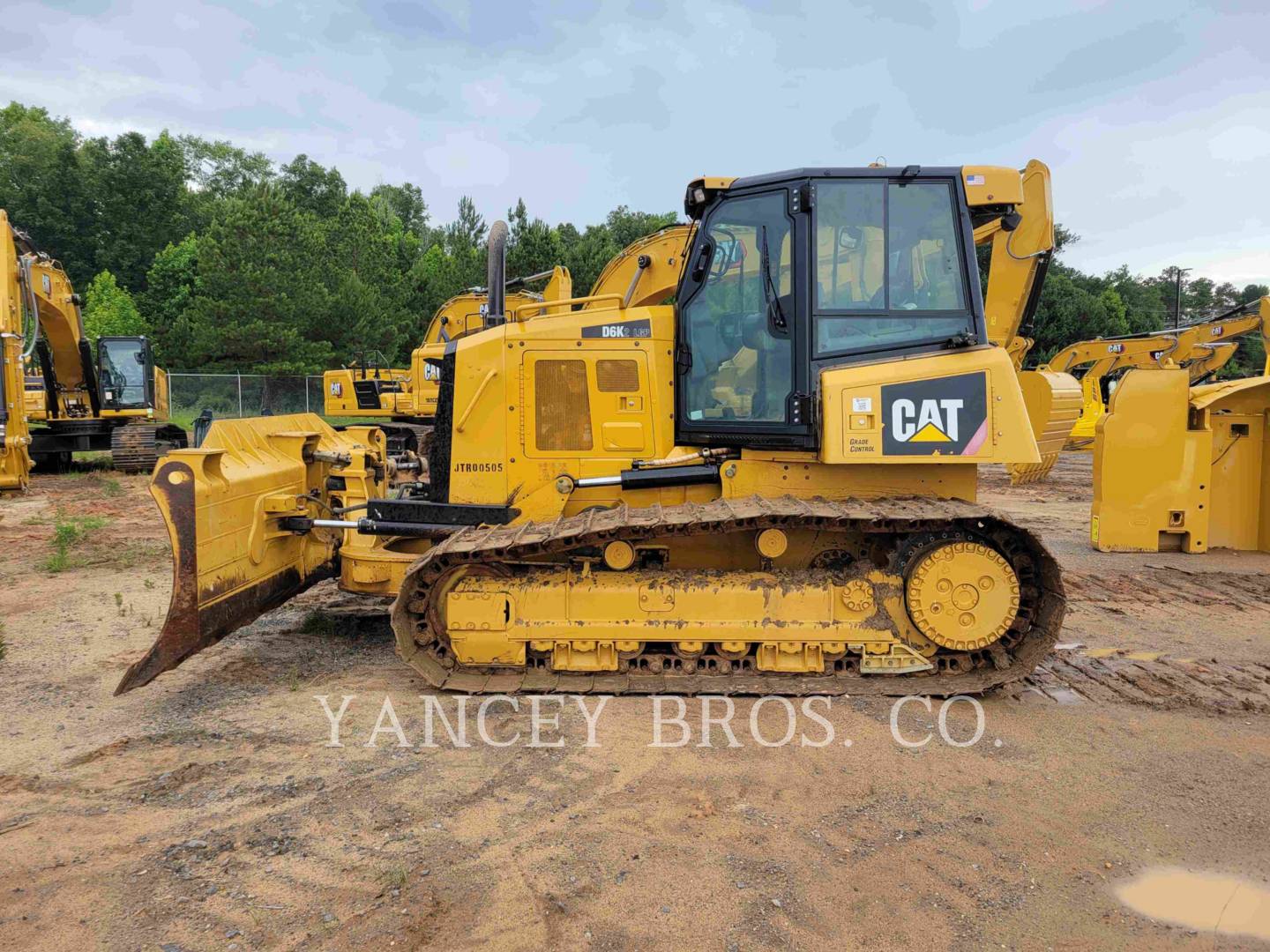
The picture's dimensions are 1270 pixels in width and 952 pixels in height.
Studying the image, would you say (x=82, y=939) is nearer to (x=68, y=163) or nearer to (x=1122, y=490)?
(x=1122, y=490)

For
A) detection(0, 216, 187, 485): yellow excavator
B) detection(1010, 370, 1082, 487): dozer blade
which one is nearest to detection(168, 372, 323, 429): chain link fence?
detection(0, 216, 187, 485): yellow excavator

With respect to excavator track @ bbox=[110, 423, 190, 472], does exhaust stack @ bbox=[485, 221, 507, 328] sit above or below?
above

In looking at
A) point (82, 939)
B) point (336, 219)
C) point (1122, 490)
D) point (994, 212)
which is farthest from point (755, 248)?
point (336, 219)

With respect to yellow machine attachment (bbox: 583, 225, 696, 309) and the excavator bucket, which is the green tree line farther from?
yellow machine attachment (bbox: 583, 225, 696, 309)

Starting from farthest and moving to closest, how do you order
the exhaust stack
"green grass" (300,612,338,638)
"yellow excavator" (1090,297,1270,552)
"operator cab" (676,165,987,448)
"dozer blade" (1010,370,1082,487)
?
"dozer blade" (1010,370,1082,487), "yellow excavator" (1090,297,1270,552), "green grass" (300,612,338,638), the exhaust stack, "operator cab" (676,165,987,448)

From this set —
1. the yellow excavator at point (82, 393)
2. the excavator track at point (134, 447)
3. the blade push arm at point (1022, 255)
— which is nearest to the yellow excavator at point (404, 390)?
the yellow excavator at point (82, 393)

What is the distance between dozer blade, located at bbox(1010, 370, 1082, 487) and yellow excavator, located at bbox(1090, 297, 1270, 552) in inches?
63.3

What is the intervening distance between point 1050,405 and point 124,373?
1755 cm

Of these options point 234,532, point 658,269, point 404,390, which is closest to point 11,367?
point 404,390

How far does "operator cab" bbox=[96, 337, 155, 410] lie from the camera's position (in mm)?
17073

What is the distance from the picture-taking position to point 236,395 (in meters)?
26.8

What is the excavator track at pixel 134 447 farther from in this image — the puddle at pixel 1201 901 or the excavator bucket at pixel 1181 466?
the puddle at pixel 1201 901

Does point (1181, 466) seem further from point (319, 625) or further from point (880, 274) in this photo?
point (319, 625)

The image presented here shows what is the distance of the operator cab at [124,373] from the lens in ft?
56.0
